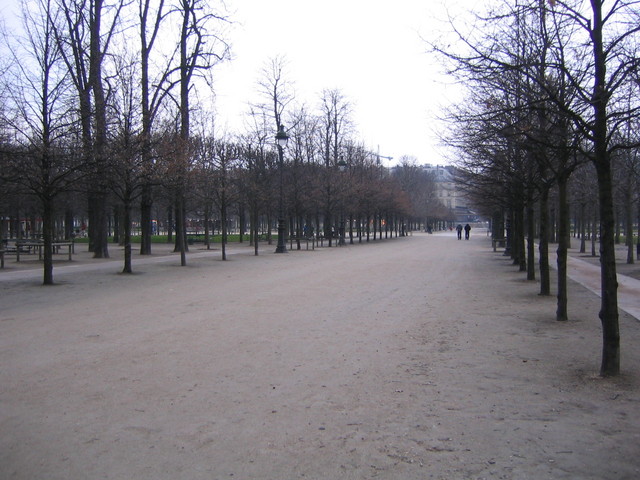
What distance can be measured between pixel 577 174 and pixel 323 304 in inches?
713

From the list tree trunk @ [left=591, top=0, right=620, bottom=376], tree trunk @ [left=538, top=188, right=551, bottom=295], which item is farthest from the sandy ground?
tree trunk @ [left=538, top=188, right=551, bottom=295]

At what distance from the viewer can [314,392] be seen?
5.87 meters

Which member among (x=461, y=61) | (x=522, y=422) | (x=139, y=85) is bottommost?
(x=522, y=422)

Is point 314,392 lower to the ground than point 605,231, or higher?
lower

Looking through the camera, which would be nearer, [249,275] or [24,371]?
[24,371]

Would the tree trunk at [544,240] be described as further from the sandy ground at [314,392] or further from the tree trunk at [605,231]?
the tree trunk at [605,231]

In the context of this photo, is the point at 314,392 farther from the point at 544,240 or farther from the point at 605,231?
the point at 544,240

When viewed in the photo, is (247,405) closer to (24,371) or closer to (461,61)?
(24,371)

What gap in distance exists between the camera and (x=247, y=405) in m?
5.45

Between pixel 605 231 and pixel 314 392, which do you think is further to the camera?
pixel 605 231

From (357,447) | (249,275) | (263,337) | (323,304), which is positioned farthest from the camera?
(249,275)

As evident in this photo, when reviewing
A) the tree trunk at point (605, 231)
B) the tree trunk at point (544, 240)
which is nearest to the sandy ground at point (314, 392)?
the tree trunk at point (605, 231)

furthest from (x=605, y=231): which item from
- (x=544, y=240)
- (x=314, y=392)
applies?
(x=544, y=240)

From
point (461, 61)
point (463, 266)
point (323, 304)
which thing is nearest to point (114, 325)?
point (323, 304)
